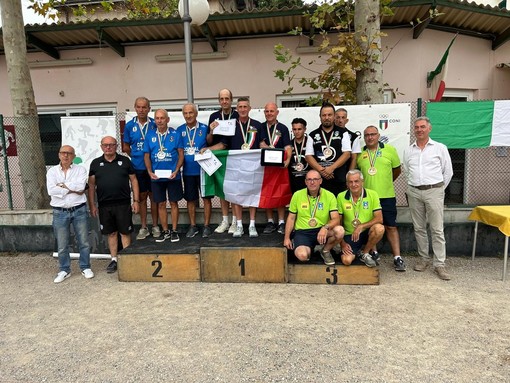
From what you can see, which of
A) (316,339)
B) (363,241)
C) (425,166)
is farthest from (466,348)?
(425,166)

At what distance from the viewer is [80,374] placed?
111 inches

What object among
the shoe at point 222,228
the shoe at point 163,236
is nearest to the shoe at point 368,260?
the shoe at point 222,228

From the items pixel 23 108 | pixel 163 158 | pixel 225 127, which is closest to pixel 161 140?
pixel 163 158

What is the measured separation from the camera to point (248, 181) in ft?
17.3

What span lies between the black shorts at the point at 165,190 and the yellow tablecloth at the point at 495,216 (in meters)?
3.97

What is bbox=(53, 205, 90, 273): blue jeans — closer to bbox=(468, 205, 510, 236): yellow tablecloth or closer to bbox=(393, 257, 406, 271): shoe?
bbox=(393, 257, 406, 271): shoe

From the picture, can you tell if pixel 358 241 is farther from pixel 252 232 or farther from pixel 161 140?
pixel 161 140

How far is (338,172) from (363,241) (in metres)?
0.92

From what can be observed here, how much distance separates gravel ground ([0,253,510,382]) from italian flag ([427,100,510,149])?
6.43 ft

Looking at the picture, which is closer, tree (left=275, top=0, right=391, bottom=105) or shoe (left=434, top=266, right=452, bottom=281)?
shoe (left=434, top=266, right=452, bottom=281)

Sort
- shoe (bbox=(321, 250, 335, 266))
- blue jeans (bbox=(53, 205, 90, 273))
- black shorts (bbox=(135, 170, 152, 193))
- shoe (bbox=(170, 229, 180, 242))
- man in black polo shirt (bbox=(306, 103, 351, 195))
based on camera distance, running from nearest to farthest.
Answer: shoe (bbox=(321, 250, 335, 266)), man in black polo shirt (bbox=(306, 103, 351, 195)), blue jeans (bbox=(53, 205, 90, 273)), shoe (bbox=(170, 229, 180, 242)), black shorts (bbox=(135, 170, 152, 193))

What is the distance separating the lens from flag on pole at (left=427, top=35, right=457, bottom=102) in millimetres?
7074

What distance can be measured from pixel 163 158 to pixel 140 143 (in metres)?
0.48

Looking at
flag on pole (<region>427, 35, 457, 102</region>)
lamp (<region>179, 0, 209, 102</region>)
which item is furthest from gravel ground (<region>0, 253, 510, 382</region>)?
flag on pole (<region>427, 35, 457, 102</region>)
